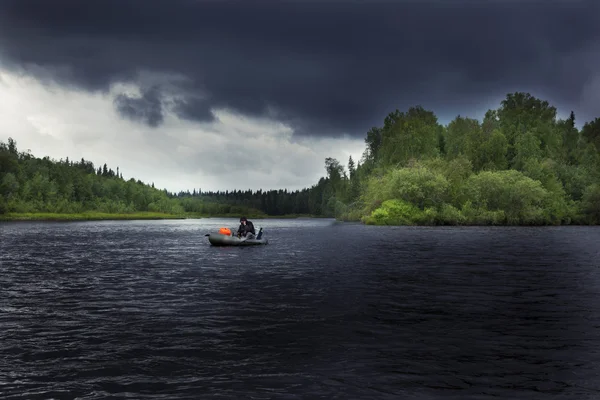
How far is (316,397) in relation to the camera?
388 inches

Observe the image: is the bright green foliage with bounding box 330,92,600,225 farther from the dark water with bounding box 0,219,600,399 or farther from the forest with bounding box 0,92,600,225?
the dark water with bounding box 0,219,600,399

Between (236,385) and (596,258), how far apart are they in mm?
34996

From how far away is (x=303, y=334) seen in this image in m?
15.2

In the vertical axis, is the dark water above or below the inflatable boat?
below

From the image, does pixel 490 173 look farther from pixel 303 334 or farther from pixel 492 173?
pixel 303 334

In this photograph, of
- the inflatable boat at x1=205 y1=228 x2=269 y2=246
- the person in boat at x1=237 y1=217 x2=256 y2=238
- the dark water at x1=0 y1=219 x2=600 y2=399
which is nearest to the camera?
the dark water at x1=0 y1=219 x2=600 y2=399

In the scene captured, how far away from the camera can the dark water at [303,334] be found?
1059 cm

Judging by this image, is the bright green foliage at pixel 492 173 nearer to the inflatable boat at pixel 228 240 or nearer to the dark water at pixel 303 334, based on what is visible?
the inflatable boat at pixel 228 240

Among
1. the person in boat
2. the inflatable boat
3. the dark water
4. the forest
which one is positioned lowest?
the dark water

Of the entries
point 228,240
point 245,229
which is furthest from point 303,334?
point 245,229

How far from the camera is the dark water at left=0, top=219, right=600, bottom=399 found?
417 inches

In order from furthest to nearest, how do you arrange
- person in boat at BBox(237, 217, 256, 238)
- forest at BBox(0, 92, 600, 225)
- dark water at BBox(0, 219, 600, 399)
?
forest at BBox(0, 92, 600, 225), person in boat at BBox(237, 217, 256, 238), dark water at BBox(0, 219, 600, 399)

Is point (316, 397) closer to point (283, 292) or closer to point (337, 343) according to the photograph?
point (337, 343)

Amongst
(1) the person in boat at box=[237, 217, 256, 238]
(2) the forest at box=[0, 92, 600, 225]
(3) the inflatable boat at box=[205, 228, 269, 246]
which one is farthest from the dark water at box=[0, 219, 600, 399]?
(2) the forest at box=[0, 92, 600, 225]
